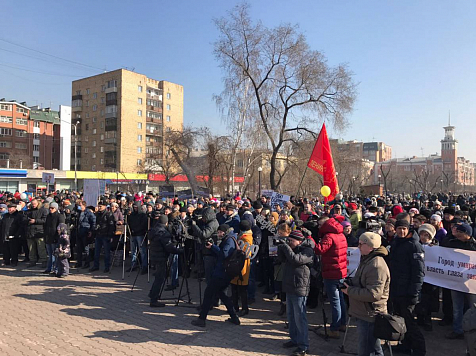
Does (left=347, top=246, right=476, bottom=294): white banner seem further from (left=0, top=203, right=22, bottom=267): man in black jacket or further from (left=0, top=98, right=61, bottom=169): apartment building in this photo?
(left=0, top=98, right=61, bottom=169): apartment building

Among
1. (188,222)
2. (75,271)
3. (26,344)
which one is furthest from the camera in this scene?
(75,271)

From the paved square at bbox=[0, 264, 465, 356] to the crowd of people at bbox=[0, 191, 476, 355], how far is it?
293mm

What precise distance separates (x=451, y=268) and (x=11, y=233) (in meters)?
11.7

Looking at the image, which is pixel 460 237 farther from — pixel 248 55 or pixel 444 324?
pixel 248 55

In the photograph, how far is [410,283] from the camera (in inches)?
209

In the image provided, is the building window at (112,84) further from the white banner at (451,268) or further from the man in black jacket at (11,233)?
the white banner at (451,268)

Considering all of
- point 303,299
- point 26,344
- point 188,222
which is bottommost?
point 26,344

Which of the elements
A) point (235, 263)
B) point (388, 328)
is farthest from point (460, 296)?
point (235, 263)

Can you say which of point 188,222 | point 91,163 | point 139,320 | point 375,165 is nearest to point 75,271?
point 188,222

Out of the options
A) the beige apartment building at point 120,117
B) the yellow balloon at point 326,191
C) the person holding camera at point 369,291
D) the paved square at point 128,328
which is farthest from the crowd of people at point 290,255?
the beige apartment building at point 120,117

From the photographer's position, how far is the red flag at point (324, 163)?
40.1ft

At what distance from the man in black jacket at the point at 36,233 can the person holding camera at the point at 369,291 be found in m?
9.53

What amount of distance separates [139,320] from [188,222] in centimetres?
286

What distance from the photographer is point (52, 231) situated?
10227mm
